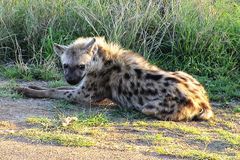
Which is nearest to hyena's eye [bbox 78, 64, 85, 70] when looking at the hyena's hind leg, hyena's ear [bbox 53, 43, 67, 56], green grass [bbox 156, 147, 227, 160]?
hyena's ear [bbox 53, 43, 67, 56]

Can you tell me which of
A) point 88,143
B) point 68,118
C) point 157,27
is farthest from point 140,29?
point 88,143

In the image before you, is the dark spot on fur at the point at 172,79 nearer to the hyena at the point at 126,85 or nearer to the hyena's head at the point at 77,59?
the hyena at the point at 126,85

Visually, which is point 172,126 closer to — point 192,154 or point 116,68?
point 192,154

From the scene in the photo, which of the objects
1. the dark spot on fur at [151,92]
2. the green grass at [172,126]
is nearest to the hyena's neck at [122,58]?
the dark spot on fur at [151,92]

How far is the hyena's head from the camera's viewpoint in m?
5.70

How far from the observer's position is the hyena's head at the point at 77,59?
5703 millimetres

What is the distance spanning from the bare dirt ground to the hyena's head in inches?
12.1

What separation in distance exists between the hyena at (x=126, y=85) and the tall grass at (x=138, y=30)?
98 centimetres

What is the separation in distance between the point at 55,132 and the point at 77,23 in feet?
9.73

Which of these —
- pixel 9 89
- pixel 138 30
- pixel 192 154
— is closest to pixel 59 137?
pixel 192 154

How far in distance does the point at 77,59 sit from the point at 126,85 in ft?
1.91

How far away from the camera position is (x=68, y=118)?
4.74 metres

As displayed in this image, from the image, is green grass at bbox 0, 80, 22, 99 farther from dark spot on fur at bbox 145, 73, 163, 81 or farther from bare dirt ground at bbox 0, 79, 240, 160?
dark spot on fur at bbox 145, 73, 163, 81

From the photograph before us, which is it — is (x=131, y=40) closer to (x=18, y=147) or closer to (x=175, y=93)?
(x=175, y=93)
